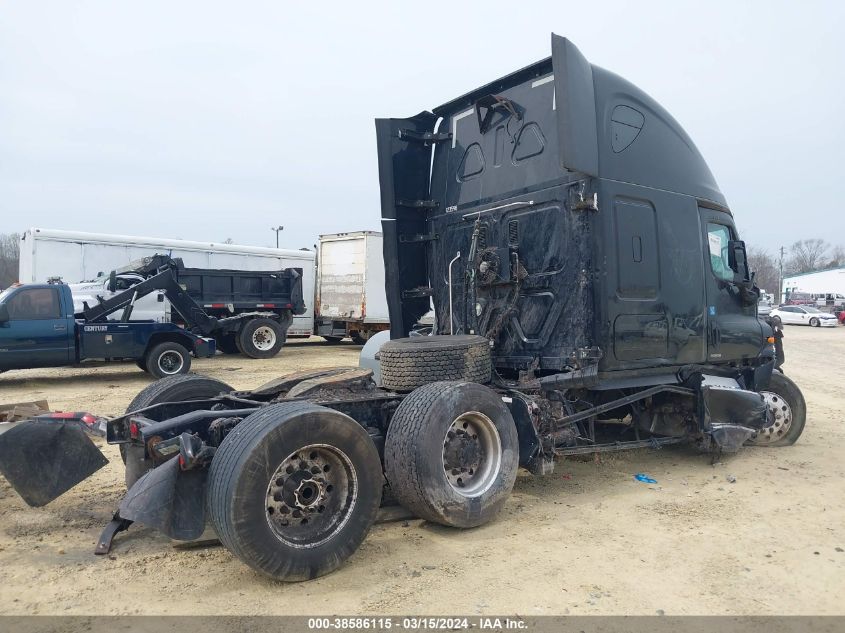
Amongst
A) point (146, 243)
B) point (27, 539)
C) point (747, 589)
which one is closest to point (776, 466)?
point (747, 589)

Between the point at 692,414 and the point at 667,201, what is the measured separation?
1.91 m

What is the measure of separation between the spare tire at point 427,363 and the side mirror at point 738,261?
3.01 m

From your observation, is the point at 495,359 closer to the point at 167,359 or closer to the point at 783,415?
the point at 783,415

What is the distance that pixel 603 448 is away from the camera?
5.32 metres

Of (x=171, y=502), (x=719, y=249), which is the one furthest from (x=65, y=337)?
(x=719, y=249)

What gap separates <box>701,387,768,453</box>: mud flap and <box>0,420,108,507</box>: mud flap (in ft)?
16.1

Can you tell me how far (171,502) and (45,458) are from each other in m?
1.12

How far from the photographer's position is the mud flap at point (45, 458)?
3.80m

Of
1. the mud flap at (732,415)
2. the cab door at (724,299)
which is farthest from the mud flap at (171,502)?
the cab door at (724,299)

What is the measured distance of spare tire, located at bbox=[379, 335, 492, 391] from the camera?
487 centimetres

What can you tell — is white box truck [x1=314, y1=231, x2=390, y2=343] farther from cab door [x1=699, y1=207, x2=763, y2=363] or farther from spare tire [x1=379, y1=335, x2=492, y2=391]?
spare tire [x1=379, y1=335, x2=492, y2=391]

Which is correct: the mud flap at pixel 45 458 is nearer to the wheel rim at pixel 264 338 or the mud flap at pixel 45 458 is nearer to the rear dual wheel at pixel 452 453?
the rear dual wheel at pixel 452 453

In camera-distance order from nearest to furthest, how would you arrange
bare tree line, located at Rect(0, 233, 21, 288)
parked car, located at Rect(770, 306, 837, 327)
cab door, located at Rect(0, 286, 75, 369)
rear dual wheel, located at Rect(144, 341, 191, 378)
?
cab door, located at Rect(0, 286, 75, 369) < rear dual wheel, located at Rect(144, 341, 191, 378) < parked car, located at Rect(770, 306, 837, 327) < bare tree line, located at Rect(0, 233, 21, 288)

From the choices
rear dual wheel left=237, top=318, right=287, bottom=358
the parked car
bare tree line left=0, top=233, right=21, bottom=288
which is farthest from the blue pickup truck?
bare tree line left=0, top=233, right=21, bottom=288
